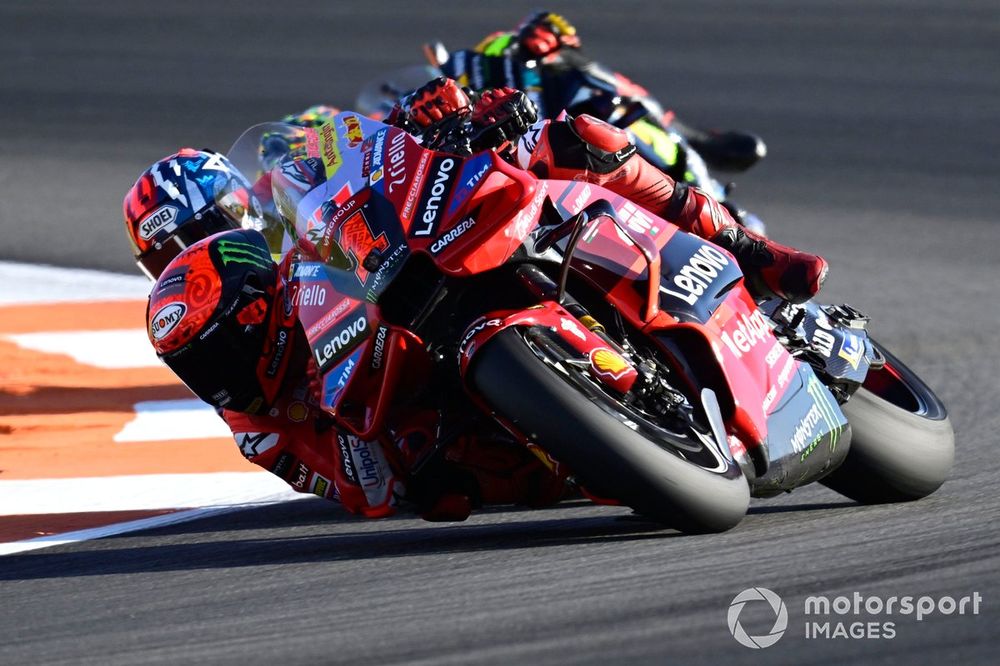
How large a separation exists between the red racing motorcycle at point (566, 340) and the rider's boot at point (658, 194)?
0.16 metres

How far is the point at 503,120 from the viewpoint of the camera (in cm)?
489

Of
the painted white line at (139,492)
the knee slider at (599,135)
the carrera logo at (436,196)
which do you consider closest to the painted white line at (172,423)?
the painted white line at (139,492)

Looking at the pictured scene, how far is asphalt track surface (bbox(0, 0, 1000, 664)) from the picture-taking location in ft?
12.6

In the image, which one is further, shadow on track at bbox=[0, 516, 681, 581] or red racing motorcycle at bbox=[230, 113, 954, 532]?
shadow on track at bbox=[0, 516, 681, 581]

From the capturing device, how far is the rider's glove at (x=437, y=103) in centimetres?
513

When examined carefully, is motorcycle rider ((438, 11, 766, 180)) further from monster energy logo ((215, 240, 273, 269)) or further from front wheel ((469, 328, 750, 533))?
front wheel ((469, 328, 750, 533))

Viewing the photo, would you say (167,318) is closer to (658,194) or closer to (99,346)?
(658,194)

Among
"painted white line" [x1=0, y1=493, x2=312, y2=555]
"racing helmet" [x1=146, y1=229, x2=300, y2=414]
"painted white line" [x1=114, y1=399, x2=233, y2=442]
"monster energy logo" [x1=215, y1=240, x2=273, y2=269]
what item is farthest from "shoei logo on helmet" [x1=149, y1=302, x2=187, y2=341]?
"painted white line" [x1=114, y1=399, x2=233, y2=442]

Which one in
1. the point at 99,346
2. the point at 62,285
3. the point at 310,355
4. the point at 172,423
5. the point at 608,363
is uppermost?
the point at 608,363

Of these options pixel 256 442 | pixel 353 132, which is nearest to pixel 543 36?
pixel 353 132

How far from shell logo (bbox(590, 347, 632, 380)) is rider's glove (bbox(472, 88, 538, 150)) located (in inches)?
33.5

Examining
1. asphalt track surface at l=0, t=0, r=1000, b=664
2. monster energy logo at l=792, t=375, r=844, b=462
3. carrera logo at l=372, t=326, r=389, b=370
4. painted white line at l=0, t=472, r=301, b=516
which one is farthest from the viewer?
painted white line at l=0, t=472, r=301, b=516

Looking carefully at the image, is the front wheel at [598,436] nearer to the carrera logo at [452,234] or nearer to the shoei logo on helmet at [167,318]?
the carrera logo at [452,234]

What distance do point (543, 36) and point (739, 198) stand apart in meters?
3.12
